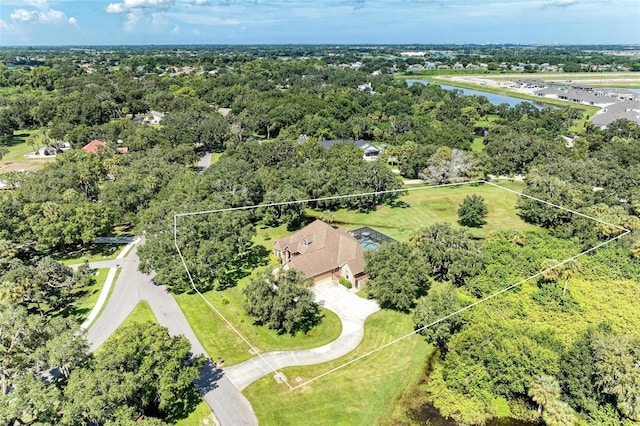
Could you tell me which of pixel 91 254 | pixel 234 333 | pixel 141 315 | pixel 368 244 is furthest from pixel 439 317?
pixel 91 254

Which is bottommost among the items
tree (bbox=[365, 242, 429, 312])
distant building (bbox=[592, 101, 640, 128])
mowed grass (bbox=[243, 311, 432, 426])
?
mowed grass (bbox=[243, 311, 432, 426])

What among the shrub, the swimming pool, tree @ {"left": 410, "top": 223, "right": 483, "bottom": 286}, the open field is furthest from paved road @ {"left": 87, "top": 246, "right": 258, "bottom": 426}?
the swimming pool

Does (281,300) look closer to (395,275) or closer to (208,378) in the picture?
(208,378)

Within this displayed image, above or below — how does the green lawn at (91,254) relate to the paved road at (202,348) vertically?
above

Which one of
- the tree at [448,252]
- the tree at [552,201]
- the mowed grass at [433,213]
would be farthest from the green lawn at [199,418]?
the tree at [552,201]

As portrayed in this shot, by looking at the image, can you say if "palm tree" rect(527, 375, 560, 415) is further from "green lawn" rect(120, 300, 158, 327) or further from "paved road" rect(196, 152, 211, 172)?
"paved road" rect(196, 152, 211, 172)

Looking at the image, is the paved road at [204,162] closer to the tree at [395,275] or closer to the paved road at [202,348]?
the paved road at [202,348]
